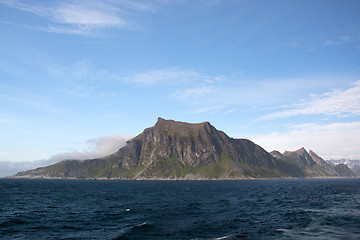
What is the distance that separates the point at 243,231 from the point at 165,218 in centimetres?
1944

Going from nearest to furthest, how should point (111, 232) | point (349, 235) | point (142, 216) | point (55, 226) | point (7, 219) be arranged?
point (349, 235) → point (111, 232) → point (55, 226) → point (7, 219) → point (142, 216)

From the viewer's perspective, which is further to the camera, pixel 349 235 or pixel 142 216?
pixel 142 216

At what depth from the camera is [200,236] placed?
38.5 m

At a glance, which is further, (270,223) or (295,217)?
(295,217)

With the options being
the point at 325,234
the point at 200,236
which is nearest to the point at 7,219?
the point at 200,236

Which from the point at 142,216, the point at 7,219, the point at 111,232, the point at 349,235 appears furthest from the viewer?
the point at 142,216

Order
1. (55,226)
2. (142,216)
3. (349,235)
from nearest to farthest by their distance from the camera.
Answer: (349,235)
(55,226)
(142,216)

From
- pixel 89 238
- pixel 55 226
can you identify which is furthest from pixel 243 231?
pixel 55 226

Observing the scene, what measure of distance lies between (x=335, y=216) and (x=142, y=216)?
43.4 meters

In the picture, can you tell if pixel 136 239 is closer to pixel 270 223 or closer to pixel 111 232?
pixel 111 232

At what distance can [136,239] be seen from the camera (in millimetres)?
37812

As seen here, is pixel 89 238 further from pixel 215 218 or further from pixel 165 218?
pixel 215 218

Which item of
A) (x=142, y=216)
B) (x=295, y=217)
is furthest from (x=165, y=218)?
(x=295, y=217)

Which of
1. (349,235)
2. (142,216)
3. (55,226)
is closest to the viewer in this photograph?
(349,235)
